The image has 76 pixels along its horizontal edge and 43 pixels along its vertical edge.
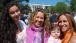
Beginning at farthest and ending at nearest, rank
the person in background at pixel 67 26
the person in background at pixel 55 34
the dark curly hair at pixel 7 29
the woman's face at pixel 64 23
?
the person in background at pixel 55 34 → the dark curly hair at pixel 7 29 → the woman's face at pixel 64 23 → the person in background at pixel 67 26

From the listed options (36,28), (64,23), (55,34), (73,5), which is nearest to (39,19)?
(36,28)

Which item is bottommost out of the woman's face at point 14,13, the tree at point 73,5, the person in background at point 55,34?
the tree at point 73,5

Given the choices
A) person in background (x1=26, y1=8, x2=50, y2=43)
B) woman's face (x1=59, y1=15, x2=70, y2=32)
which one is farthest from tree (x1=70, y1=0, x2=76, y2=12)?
woman's face (x1=59, y1=15, x2=70, y2=32)

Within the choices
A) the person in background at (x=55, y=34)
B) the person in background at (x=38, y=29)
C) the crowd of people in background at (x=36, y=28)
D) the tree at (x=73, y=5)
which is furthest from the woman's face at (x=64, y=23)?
the tree at (x=73, y=5)

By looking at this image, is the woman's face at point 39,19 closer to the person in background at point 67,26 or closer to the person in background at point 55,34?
the person in background at point 55,34

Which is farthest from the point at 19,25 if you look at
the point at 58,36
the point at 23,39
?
the point at 58,36

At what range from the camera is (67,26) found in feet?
12.9

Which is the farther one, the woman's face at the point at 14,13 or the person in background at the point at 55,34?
the person in background at the point at 55,34

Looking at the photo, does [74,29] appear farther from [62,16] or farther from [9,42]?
[9,42]

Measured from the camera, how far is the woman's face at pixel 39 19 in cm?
430

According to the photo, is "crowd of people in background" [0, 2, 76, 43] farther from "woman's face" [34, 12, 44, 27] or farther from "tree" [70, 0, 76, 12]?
"tree" [70, 0, 76, 12]

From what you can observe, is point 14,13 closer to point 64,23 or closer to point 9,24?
point 9,24

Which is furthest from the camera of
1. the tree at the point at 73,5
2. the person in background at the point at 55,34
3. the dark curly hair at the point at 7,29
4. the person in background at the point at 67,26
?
the tree at the point at 73,5

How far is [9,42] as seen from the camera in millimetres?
4043
